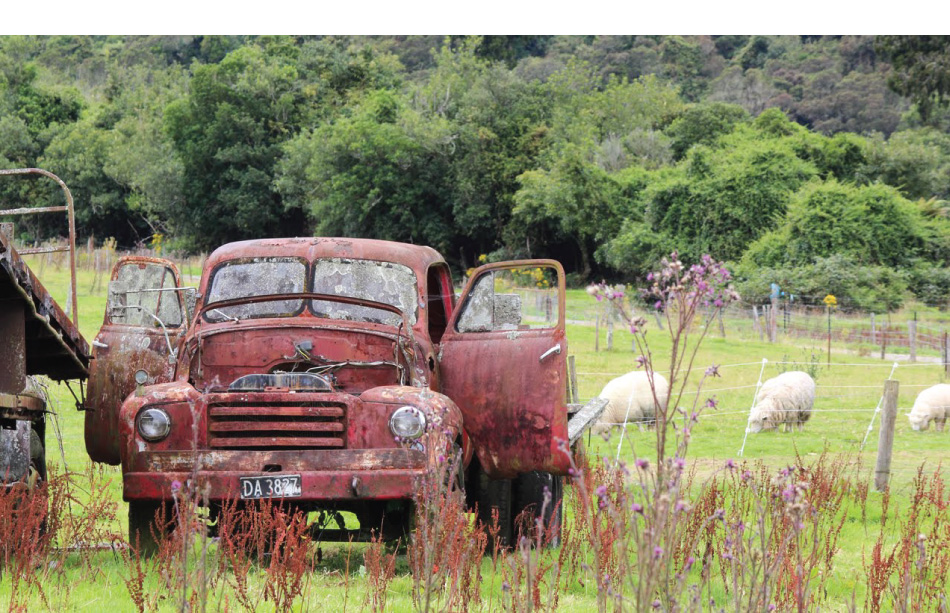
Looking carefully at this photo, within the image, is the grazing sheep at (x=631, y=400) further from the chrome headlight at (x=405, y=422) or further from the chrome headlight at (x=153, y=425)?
the chrome headlight at (x=153, y=425)

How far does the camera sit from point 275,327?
762 centimetres

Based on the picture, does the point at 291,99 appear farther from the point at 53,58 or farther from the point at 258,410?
the point at 258,410

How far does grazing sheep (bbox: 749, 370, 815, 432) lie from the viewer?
1720 centimetres

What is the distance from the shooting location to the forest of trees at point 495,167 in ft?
134

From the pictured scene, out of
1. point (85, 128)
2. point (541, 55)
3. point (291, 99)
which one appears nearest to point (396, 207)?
point (291, 99)

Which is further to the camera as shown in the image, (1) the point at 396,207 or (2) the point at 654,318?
(1) the point at 396,207

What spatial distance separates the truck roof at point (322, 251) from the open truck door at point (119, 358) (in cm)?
48

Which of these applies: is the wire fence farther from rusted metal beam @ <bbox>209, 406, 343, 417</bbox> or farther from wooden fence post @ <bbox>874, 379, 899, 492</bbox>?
rusted metal beam @ <bbox>209, 406, 343, 417</bbox>

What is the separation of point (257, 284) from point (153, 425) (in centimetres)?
160

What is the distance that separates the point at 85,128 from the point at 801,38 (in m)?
51.1

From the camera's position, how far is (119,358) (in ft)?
27.5

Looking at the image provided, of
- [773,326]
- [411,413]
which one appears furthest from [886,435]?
[773,326]

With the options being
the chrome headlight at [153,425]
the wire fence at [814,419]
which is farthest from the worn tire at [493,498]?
the wire fence at [814,419]

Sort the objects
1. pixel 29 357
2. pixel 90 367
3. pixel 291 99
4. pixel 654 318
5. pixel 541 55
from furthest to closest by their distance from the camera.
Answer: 1. pixel 541 55
2. pixel 291 99
3. pixel 654 318
4. pixel 90 367
5. pixel 29 357
